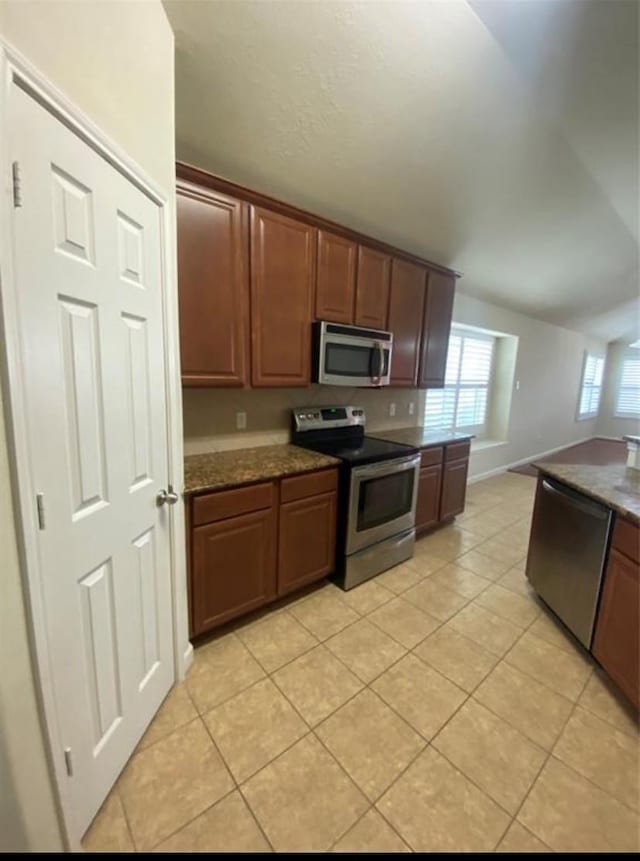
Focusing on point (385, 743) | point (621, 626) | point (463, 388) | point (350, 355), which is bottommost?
point (385, 743)

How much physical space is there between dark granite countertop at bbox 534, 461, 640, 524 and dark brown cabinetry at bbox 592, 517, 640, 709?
75 millimetres

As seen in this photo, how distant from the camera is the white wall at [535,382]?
4.86 m

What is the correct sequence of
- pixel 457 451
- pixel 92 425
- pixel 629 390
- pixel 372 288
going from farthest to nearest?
pixel 629 390 < pixel 457 451 < pixel 372 288 < pixel 92 425

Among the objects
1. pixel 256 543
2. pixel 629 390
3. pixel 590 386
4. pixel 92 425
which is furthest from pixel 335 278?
pixel 629 390

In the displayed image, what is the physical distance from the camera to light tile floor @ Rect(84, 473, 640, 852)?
1191mm

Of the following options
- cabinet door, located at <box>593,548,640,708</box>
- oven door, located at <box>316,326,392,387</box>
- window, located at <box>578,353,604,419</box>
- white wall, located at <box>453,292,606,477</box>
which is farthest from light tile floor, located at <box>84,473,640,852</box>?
window, located at <box>578,353,604,419</box>

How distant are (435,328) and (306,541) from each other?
225cm

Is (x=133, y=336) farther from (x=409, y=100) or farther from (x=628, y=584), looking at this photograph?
(x=628, y=584)

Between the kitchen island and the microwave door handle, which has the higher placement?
the microwave door handle

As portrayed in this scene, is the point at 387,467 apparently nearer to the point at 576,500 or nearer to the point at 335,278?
the point at 576,500

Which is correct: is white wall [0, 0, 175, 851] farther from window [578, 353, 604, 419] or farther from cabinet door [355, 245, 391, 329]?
window [578, 353, 604, 419]

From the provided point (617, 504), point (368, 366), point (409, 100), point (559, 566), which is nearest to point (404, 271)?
point (368, 366)

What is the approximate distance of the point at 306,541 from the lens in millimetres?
2281

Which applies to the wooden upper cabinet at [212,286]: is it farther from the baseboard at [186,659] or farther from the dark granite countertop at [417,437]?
the dark granite countertop at [417,437]
